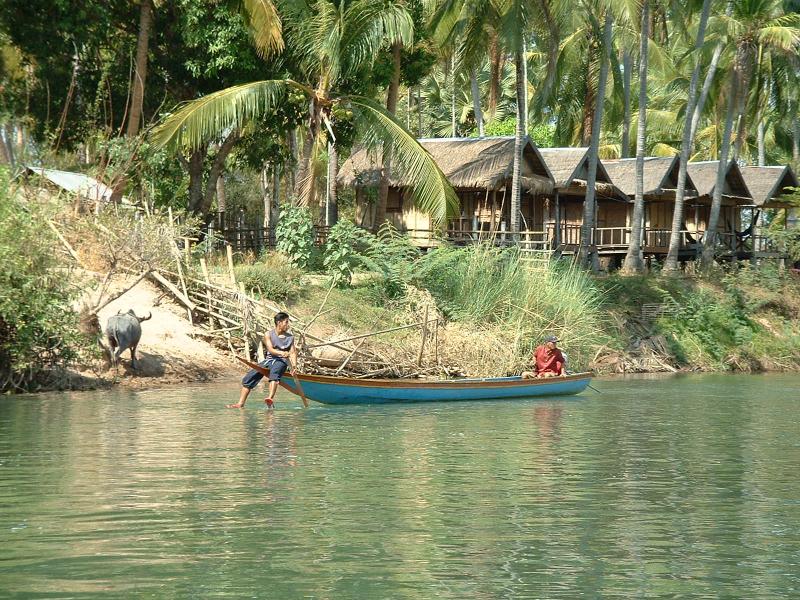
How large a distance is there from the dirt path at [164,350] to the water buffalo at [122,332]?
0.59 m

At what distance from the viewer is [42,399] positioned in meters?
19.7

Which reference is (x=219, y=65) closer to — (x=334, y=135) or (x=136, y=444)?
(x=334, y=135)

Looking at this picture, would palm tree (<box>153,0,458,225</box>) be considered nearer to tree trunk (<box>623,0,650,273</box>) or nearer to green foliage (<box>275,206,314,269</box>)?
green foliage (<box>275,206,314,269</box>)

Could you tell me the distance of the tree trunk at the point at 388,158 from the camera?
1314 inches

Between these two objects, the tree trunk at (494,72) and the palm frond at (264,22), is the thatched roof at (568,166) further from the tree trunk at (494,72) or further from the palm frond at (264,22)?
the palm frond at (264,22)

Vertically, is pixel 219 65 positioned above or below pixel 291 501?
above

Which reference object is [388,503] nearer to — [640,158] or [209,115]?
[209,115]

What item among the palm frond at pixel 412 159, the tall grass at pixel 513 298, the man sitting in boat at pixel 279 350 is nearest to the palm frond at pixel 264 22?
the palm frond at pixel 412 159

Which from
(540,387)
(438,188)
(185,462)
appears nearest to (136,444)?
(185,462)

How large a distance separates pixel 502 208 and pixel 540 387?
597 inches

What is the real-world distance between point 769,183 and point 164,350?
2961cm

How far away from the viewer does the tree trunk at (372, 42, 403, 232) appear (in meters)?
33.4

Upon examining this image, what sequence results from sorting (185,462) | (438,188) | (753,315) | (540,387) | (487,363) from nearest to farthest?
(185,462) < (540,387) < (487,363) < (438,188) < (753,315)

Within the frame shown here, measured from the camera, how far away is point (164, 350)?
78.1 ft
